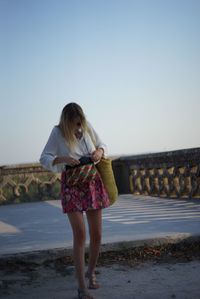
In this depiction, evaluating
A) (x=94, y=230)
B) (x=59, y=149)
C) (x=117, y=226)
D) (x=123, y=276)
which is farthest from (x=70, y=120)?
(x=117, y=226)

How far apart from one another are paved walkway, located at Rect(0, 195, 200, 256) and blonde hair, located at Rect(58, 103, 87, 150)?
4.71ft

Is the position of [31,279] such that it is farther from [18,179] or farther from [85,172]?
[18,179]

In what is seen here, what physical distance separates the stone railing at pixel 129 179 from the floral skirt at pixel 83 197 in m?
5.86

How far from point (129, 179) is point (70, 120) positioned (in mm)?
8922

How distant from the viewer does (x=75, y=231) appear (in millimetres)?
3336

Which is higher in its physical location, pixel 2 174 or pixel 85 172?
pixel 85 172

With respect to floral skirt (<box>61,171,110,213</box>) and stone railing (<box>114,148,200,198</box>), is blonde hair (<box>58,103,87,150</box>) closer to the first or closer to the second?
floral skirt (<box>61,171,110,213</box>)

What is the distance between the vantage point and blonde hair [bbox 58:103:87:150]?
11.3 ft

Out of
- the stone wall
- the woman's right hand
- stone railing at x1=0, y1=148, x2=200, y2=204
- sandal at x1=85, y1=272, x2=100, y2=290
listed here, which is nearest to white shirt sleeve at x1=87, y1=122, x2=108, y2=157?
the woman's right hand

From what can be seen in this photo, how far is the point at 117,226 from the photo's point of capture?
237 inches

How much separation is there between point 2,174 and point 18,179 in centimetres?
42

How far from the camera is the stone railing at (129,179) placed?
9534mm

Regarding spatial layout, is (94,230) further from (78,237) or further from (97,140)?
(97,140)

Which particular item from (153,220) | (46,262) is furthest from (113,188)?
(153,220)
